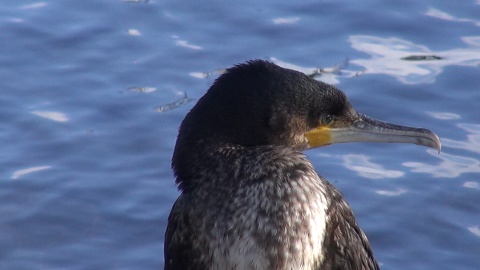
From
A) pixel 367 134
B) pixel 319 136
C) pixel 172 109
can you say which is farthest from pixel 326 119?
pixel 172 109

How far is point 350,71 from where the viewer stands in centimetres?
1059

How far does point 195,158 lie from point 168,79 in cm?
392

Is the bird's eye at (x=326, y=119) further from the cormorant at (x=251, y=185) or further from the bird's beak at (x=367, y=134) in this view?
the cormorant at (x=251, y=185)

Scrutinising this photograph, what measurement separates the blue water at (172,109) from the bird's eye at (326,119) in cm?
204

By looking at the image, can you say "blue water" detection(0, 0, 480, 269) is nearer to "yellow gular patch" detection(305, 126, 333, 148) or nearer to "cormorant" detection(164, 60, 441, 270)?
"yellow gular patch" detection(305, 126, 333, 148)

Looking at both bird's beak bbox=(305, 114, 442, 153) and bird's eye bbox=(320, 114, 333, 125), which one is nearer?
bird's eye bbox=(320, 114, 333, 125)

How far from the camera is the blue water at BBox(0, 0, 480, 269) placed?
9.26m

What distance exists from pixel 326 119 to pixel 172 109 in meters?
3.23

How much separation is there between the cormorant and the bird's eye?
0.15 meters

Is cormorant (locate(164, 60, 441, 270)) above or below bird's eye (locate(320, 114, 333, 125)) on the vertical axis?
below

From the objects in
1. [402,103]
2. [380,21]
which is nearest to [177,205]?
[402,103]

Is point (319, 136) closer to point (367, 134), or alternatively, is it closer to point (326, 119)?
point (326, 119)

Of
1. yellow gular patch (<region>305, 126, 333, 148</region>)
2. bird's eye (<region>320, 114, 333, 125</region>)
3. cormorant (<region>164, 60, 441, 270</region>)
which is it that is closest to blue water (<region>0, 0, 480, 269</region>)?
yellow gular patch (<region>305, 126, 333, 148</region>)

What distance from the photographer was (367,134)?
7395mm
